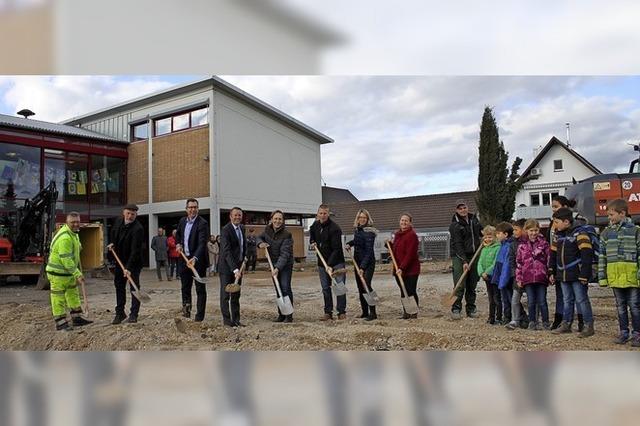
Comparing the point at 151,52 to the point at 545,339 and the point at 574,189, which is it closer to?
the point at 545,339

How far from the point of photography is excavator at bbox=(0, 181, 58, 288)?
523 centimetres

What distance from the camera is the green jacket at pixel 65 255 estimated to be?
14.8 ft

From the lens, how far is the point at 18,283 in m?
6.10

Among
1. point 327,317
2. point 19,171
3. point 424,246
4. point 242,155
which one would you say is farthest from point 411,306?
point 19,171

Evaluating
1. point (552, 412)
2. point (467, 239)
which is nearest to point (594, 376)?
point (552, 412)

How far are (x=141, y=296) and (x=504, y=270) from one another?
3.68 meters

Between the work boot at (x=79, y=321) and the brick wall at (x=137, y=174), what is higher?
the brick wall at (x=137, y=174)

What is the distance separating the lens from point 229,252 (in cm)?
471

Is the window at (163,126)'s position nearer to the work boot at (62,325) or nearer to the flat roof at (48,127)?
the flat roof at (48,127)

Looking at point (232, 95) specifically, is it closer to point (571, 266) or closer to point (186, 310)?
point (186, 310)

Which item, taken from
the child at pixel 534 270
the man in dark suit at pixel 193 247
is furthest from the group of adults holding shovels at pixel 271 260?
the child at pixel 534 270

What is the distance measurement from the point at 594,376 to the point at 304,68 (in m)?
2.63

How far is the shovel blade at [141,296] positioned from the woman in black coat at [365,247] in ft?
7.14

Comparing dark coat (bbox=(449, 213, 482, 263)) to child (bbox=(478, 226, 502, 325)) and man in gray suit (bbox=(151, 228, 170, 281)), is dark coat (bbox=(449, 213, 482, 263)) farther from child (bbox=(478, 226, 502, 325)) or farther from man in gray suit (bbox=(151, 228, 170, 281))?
man in gray suit (bbox=(151, 228, 170, 281))
